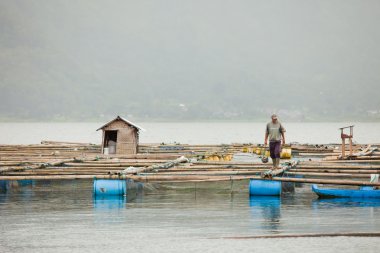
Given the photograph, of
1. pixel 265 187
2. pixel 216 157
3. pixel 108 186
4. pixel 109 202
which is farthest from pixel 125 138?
pixel 265 187

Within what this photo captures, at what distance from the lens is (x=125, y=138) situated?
148 ft

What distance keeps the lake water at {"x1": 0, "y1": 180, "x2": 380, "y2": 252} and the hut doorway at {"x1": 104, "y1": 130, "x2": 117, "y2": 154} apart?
44.0 ft

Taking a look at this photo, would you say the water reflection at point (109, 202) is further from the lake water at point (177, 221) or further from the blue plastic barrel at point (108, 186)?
the blue plastic barrel at point (108, 186)

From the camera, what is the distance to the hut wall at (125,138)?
44.9 meters

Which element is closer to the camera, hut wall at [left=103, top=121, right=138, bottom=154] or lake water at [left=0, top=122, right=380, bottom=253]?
lake water at [left=0, top=122, right=380, bottom=253]

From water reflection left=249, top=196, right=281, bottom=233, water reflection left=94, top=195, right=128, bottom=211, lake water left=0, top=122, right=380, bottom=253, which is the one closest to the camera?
lake water left=0, top=122, right=380, bottom=253

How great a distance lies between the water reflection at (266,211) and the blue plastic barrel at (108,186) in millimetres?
4995

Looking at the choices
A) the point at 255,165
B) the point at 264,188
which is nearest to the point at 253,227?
the point at 264,188

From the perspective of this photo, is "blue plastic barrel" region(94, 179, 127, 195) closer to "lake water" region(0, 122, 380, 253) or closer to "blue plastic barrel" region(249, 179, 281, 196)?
"lake water" region(0, 122, 380, 253)

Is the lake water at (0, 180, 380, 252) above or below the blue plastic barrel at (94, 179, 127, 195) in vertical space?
below

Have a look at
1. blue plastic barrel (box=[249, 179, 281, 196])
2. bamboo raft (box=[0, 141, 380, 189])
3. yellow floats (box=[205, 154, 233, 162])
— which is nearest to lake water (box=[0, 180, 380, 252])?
blue plastic barrel (box=[249, 179, 281, 196])

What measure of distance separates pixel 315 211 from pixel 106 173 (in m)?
9.83

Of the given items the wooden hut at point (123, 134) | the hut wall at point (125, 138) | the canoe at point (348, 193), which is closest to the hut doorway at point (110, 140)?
the wooden hut at point (123, 134)

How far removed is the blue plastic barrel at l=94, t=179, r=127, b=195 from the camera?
29.3m
